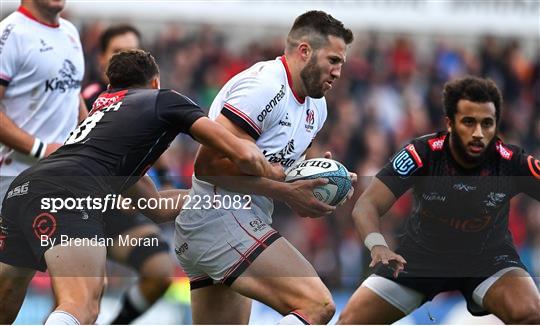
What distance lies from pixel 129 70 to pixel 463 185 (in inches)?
90.4

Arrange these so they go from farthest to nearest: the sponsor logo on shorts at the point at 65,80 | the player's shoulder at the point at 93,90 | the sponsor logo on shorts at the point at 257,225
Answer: the player's shoulder at the point at 93,90
the sponsor logo on shorts at the point at 65,80
the sponsor logo on shorts at the point at 257,225

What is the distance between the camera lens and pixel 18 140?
26.0 ft

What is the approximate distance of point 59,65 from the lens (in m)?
8.26

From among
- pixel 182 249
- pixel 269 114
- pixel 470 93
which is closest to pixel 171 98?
pixel 269 114

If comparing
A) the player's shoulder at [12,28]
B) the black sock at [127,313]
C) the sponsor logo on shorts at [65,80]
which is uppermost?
the player's shoulder at [12,28]

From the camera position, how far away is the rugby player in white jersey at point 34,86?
8.02 m

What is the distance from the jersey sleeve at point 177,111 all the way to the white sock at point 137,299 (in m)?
2.19

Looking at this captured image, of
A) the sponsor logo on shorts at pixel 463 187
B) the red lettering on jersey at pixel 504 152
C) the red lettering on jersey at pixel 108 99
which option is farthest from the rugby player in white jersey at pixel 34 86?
the red lettering on jersey at pixel 504 152

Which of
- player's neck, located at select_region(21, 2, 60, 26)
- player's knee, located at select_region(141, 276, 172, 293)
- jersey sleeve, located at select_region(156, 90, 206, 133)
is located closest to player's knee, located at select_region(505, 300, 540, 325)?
jersey sleeve, located at select_region(156, 90, 206, 133)

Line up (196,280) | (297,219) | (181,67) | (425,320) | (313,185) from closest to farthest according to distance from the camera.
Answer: (313,185), (196,280), (297,219), (425,320), (181,67)

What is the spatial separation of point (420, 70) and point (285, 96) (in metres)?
8.85

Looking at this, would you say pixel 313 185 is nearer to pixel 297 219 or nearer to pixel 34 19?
pixel 297 219

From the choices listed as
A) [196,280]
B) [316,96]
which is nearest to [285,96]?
[316,96]

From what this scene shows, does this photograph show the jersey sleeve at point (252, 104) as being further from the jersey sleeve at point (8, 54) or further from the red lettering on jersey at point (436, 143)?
the jersey sleeve at point (8, 54)
